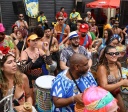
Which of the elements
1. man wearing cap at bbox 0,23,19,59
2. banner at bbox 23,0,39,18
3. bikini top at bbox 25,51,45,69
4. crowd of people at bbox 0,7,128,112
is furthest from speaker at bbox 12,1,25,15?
bikini top at bbox 25,51,45,69

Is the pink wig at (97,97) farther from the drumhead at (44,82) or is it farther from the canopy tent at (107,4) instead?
the canopy tent at (107,4)

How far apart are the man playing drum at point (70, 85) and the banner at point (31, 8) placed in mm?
9116

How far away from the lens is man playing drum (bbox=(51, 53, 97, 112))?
290 centimetres

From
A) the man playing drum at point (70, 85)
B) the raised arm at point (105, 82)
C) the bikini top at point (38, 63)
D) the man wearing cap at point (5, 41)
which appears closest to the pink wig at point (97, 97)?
the man playing drum at point (70, 85)

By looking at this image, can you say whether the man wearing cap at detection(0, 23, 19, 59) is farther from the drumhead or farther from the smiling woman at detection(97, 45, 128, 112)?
the smiling woman at detection(97, 45, 128, 112)

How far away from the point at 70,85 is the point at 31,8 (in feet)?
31.1

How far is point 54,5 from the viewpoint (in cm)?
1333

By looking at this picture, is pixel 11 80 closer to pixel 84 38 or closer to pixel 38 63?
pixel 38 63

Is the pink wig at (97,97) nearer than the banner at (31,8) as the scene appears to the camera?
Yes

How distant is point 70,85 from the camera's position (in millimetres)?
2902

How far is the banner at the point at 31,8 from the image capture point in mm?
11516

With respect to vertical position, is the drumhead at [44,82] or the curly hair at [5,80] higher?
the curly hair at [5,80]

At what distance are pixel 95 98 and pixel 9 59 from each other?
61.4 inches

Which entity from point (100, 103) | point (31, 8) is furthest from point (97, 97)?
point (31, 8)
